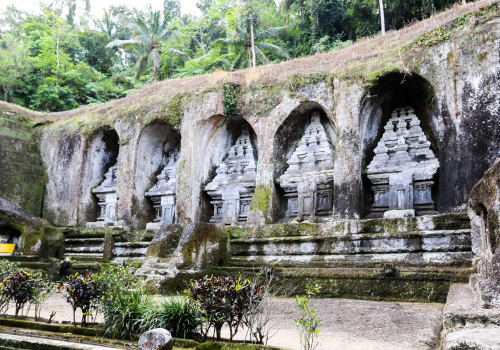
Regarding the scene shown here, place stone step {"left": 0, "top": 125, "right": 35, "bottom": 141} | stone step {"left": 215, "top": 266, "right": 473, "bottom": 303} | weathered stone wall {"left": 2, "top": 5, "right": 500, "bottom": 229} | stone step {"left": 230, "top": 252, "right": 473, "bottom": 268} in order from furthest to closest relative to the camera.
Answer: stone step {"left": 0, "top": 125, "right": 35, "bottom": 141} → weathered stone wall {"left": 2, "top": 5, "right": 500, "bottom": 229} → stone step {"left": 230, "top": 252, "right": 473, "bottom": 268} → stone step {"left": 215, "top": 266, "right": 473, "bottom": 303}

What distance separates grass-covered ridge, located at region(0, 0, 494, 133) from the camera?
10.0 meters

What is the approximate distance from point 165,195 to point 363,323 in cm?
971

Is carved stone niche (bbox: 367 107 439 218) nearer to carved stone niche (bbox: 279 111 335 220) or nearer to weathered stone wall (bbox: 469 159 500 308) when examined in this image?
carved stone niche (bbox: 279 111 335 220)

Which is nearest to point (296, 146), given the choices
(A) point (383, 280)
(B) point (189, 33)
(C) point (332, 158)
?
(C) point (332, 158)

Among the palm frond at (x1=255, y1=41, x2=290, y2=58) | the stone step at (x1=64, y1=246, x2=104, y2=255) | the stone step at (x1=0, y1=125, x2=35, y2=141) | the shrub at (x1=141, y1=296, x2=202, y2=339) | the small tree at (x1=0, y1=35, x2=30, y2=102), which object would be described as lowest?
the shrub at (x1=141, y1=296, x2=202, y2=339)

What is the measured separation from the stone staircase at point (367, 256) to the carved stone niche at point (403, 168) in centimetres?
227

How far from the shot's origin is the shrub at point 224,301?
13.3 feet

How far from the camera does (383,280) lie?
7227 millimetres

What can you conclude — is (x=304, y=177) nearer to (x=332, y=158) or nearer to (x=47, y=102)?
(x=332, y=158)

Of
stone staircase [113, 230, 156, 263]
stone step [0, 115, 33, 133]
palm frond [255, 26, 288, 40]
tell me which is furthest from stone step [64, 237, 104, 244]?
palm frond [255, 26, 288, 40]

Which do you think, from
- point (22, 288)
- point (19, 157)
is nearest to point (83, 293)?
point (22, 288)

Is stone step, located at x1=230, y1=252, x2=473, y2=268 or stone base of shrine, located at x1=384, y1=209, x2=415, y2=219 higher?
stone base of shrine, located at x1=384, y1=209, x2=415, y2=219

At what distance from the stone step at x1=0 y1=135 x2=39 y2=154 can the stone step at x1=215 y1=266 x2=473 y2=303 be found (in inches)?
468

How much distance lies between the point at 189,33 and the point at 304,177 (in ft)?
83.7
